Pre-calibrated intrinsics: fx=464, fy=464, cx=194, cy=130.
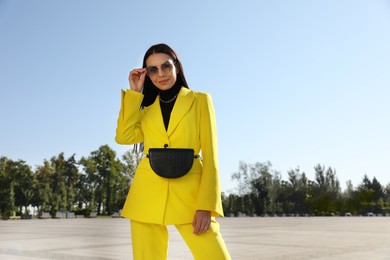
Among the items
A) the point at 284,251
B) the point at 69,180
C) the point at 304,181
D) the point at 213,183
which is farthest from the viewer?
the point at 304,181

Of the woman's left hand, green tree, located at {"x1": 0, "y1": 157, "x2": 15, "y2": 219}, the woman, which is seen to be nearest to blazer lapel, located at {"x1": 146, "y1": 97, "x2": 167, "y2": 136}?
the woman

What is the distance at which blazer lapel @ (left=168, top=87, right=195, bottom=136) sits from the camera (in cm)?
241

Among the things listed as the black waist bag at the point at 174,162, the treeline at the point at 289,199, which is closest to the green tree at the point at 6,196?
the treeline at the point at 289,199

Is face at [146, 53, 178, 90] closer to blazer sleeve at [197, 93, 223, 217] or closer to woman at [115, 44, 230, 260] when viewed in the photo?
woman at [115, 44, 230, 260]

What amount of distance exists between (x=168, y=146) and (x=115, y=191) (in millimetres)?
46929

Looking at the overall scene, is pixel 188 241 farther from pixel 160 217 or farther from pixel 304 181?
pixel 304 181

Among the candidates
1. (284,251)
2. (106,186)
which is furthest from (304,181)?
(284,251)

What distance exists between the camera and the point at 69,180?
52375 millimetres

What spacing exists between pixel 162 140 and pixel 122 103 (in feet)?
0.97

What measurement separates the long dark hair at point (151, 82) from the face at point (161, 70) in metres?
0.03

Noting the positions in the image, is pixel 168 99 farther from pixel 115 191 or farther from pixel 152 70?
pixel 115 191

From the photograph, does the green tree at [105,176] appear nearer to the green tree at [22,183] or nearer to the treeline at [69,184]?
the treeline at [69,184]

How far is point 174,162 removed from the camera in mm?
2285

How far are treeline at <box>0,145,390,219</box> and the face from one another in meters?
41.4
